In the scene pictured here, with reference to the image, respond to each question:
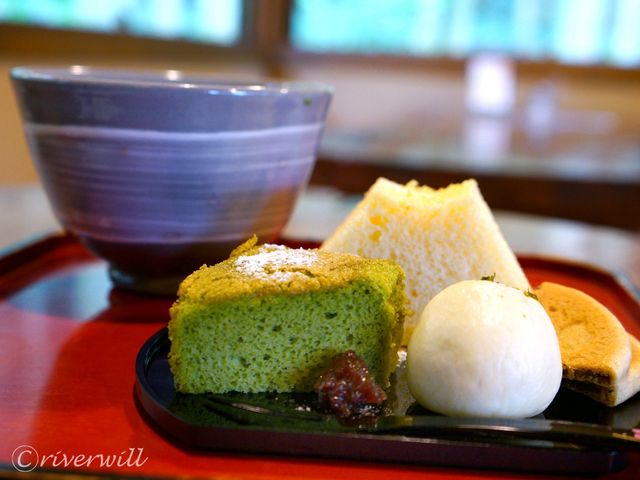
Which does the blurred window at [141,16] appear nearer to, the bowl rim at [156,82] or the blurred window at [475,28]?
the blurred window at [475,28]

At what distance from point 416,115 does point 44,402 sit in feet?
10.5

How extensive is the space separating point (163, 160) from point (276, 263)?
0.21 m

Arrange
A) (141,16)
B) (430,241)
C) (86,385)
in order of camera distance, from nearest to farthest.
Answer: (86,385) < (430,241) < (141,16)

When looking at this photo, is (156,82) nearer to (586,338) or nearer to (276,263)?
(276,263)

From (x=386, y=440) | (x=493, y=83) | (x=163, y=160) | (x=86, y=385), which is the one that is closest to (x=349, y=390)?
(x=386, y=440)

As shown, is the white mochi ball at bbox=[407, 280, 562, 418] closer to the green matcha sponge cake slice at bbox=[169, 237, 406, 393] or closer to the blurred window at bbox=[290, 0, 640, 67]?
the green matcha sponge cake slice at bbox=[169, 237, 406, 393]

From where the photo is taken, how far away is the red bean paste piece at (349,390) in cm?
49

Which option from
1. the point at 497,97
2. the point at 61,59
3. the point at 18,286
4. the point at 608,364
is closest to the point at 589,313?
the point at 608,364

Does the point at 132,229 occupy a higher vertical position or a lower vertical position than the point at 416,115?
higher

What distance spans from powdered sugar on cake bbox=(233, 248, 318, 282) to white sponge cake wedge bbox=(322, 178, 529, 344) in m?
0.10

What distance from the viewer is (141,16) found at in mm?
2621

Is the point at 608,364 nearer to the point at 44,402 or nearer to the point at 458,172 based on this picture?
the point at 44,402

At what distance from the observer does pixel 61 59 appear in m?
2.29

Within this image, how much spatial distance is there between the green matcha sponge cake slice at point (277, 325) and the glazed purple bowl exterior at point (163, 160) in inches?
7.9
